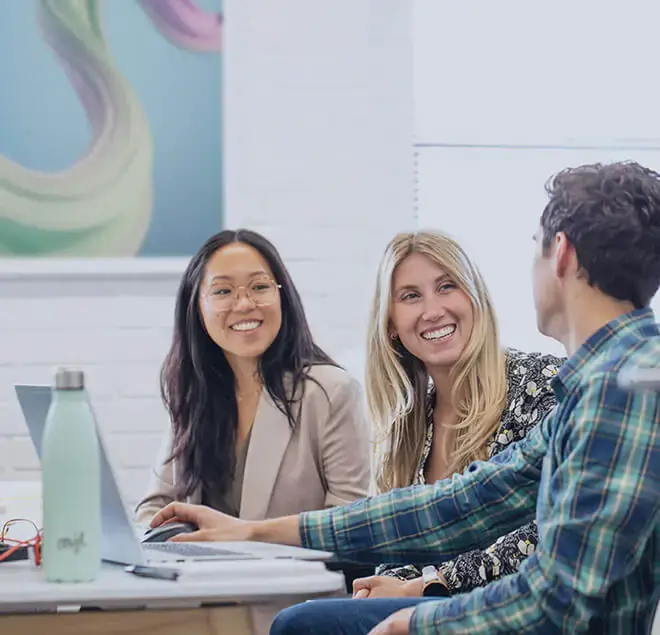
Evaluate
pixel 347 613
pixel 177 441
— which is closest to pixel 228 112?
pixel 177 441

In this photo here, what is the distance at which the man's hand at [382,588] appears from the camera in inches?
71.2

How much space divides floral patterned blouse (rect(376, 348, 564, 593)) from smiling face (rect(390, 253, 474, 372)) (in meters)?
0.10

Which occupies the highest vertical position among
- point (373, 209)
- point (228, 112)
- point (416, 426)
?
point (228, 112)

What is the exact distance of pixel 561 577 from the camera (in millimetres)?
1091

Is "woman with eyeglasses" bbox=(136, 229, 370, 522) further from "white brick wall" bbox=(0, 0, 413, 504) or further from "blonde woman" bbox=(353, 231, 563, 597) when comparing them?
"white brick wall" bbox=(0, 0, 413, 504)

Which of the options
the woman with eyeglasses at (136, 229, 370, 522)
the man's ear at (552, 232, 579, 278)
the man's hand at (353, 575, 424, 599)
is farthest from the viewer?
the woman with eyeglasses at (136, 229, 370, 522)

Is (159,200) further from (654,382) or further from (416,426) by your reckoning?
(654,382)

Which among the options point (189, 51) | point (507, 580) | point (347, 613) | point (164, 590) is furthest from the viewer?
point (189, 51)

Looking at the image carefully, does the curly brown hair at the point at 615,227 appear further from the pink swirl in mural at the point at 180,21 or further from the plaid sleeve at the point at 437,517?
the pink swirl in mural at the point at 180,21

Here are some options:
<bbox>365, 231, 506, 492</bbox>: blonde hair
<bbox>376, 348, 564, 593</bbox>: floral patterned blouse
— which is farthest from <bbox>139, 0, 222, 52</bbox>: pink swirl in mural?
<bbox>376, 348, 564, 593</bbox>: floral patterned blouse

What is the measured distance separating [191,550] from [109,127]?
1866mm

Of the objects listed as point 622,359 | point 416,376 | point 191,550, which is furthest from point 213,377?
point 622,359

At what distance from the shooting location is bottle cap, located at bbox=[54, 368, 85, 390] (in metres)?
1.11

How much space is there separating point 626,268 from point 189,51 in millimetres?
1971
